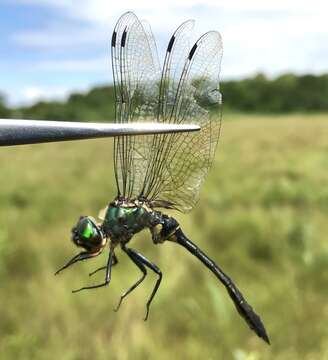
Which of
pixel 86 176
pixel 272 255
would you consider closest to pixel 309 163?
pixel 86 176

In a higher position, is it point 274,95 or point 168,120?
point 168,120

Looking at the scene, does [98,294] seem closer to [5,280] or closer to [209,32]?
[5,280]

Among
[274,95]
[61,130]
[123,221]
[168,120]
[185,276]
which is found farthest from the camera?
[274,95]

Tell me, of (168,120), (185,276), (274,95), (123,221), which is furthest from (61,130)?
(274,95)

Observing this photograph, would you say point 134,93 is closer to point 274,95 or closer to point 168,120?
point 168,120

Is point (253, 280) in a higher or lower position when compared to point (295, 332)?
lower

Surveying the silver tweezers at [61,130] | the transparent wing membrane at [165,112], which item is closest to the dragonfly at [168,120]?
the transparent wing membrane at [165,112]

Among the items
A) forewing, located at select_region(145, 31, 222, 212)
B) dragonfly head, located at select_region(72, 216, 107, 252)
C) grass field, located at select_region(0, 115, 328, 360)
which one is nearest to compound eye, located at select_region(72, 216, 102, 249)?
dragonfly head, located at select_region(72, 216, 107, 252)

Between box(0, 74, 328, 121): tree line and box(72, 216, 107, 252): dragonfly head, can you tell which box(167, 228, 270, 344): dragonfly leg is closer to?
box(72, 216, 107, 252): dragonfly head

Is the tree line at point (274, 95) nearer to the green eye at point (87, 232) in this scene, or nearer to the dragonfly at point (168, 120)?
the dragonfly at point (168, 120)
